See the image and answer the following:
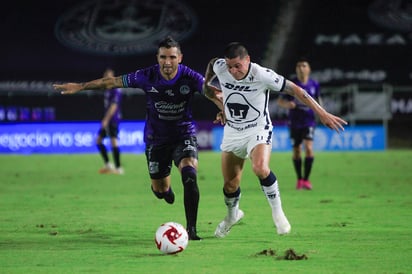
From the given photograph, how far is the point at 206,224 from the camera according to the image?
1171 centimetres

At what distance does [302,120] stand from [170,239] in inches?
342

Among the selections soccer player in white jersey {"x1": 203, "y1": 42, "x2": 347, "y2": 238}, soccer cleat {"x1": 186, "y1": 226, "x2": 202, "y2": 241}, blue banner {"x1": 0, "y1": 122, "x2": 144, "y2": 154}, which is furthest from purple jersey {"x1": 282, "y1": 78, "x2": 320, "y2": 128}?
blue banner {"x1": 0, "y1": 122, "x2": 144, "y2": 154}

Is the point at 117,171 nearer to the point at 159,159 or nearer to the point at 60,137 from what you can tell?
the point at 60,137

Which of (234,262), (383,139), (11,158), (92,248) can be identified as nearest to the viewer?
(234,262)

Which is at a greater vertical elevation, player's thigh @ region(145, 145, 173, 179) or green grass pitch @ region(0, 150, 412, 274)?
player's thigh @ region(145, 145, 173, 179)

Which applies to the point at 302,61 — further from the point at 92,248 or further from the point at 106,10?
the point at 106,10

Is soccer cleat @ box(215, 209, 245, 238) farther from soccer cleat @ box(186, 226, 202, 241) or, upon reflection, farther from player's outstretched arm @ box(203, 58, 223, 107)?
player's outstretched arm @ box(203, 58, 223, 107)

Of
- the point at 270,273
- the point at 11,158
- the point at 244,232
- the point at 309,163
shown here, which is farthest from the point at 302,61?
the point at 11,158

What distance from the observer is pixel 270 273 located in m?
7.79

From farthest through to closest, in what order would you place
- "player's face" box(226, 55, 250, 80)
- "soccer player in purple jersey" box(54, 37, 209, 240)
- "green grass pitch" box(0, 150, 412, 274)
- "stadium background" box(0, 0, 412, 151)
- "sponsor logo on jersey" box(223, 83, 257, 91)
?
"stadium background" box(0, 0, 412, 151)
"soccer player in purple jersey" box(54, 37, 209, 240)
"sponsor logo on jersey" box(223, 83, 257, 91)
"player's face" box(226, 55, 250, 80)
"green grass pitch" box(0, 150, 412, 274)

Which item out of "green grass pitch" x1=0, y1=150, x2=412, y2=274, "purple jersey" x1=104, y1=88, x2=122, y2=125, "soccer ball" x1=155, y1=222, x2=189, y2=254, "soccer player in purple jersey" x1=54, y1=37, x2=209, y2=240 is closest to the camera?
"green grass pitch" x1=0, y1=150, x2=412, y2=274

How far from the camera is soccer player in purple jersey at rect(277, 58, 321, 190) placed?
17.0 m

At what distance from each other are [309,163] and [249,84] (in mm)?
7200

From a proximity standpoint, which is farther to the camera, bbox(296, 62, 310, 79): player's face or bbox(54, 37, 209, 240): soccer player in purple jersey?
bbox(296, 62, 310, 79): player's face
